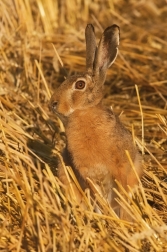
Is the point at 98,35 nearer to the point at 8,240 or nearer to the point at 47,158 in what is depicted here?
the point at 47,158

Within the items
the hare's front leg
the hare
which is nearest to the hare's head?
the hare

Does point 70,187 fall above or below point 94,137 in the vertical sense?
below

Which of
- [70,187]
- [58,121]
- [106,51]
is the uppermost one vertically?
[58,121]

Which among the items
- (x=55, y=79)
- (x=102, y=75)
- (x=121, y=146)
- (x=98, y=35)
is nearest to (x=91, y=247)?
(x=121, y=146)

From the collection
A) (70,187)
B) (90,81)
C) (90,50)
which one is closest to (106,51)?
(90,50)

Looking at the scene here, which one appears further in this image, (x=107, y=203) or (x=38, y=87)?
(x=38, y=87)

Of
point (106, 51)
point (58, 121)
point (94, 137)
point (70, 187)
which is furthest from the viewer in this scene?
point (58, 121)

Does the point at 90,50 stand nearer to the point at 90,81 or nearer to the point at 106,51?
the point at 106,51

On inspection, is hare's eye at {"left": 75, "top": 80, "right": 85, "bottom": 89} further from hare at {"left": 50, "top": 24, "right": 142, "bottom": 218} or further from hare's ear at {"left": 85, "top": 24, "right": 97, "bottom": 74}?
hare's ear at {"left": 85, "top": 24, "right": 97, "bottom": 74}
